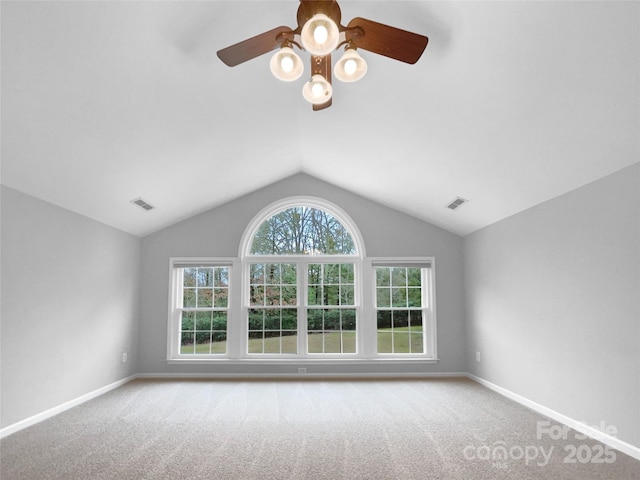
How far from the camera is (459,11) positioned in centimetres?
252

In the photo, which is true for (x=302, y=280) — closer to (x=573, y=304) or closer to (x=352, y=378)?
(x=352, y=378)

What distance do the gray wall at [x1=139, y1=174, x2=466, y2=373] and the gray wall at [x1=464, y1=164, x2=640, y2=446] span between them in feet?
2.65

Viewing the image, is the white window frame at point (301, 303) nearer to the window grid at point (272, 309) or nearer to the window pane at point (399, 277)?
the window grid at point (272, 309)

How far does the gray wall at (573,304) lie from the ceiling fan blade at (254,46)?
268cm

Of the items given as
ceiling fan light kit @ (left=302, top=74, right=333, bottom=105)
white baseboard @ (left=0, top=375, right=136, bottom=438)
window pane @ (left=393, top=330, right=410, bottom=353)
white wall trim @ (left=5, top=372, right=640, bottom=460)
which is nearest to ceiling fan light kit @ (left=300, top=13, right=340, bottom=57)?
ceiling fan light kit @ (left=302, top=74, right=333, bottom=105)

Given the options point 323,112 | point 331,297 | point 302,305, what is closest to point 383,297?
point 331,297

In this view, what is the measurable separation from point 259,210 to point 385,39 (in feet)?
14.6

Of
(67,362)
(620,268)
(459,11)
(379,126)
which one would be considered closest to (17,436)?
(67,362)

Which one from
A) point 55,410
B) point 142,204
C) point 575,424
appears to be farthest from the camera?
point 142,204

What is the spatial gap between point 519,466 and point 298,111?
11.9 feet

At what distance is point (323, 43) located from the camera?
1947 millimetres

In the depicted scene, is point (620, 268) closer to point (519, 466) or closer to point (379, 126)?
point (519, 466)

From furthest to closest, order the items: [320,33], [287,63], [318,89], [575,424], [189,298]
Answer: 1. [189,298]
2. [575,424]
3. [318,89]
4. [287,63]
5. [320,33]

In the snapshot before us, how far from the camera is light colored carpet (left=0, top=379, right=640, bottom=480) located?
2.90m
